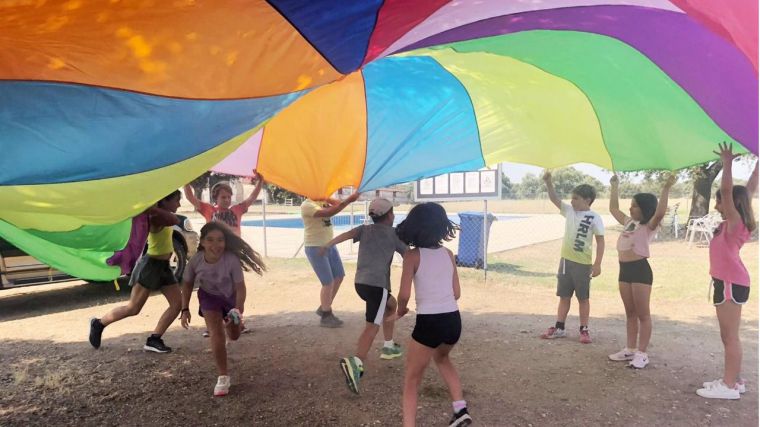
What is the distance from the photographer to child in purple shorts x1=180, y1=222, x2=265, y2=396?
3707 millimetres

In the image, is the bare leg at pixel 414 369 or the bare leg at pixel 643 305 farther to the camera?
the bare leg at pixel 643 305

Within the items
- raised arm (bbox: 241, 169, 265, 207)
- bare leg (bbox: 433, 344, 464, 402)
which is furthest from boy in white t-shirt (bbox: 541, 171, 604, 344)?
raised arm (bbox: 241, 169, 265, 207)

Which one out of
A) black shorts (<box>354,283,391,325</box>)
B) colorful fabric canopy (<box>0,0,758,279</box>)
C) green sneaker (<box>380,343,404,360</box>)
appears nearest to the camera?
colorful fabric canopy (<box>0,0,758,279</box>)

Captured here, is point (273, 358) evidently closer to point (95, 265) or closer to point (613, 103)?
point (95, 265)

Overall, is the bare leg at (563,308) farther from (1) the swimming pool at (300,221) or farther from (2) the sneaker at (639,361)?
(1) the swimming pool at (300,221)

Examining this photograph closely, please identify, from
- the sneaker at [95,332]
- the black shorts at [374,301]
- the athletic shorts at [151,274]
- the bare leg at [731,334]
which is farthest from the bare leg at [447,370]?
the sneaker at [95,332]

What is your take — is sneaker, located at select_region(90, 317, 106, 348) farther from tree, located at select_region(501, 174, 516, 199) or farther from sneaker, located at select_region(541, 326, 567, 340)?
tree, located at select_region(501, 174, 516, 199)

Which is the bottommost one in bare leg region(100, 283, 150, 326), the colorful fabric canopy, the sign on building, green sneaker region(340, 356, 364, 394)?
green sneaker region(340, 356, 364, 394)

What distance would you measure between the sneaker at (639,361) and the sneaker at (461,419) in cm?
186

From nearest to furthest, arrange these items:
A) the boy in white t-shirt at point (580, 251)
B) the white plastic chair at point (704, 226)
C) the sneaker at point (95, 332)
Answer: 1. the sneaker at point (95, 332)
2. the boy in white t-shirt at point (580, 251)
3. the white plastic chair at point (704, 226)

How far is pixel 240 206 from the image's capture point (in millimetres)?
5285

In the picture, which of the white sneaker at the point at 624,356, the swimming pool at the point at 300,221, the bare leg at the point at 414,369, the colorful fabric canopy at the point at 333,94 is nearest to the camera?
the colorful fabric canopy at the point at 333,94

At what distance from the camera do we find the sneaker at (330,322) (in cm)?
558

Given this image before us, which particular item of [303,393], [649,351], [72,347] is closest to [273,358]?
[303,393]
